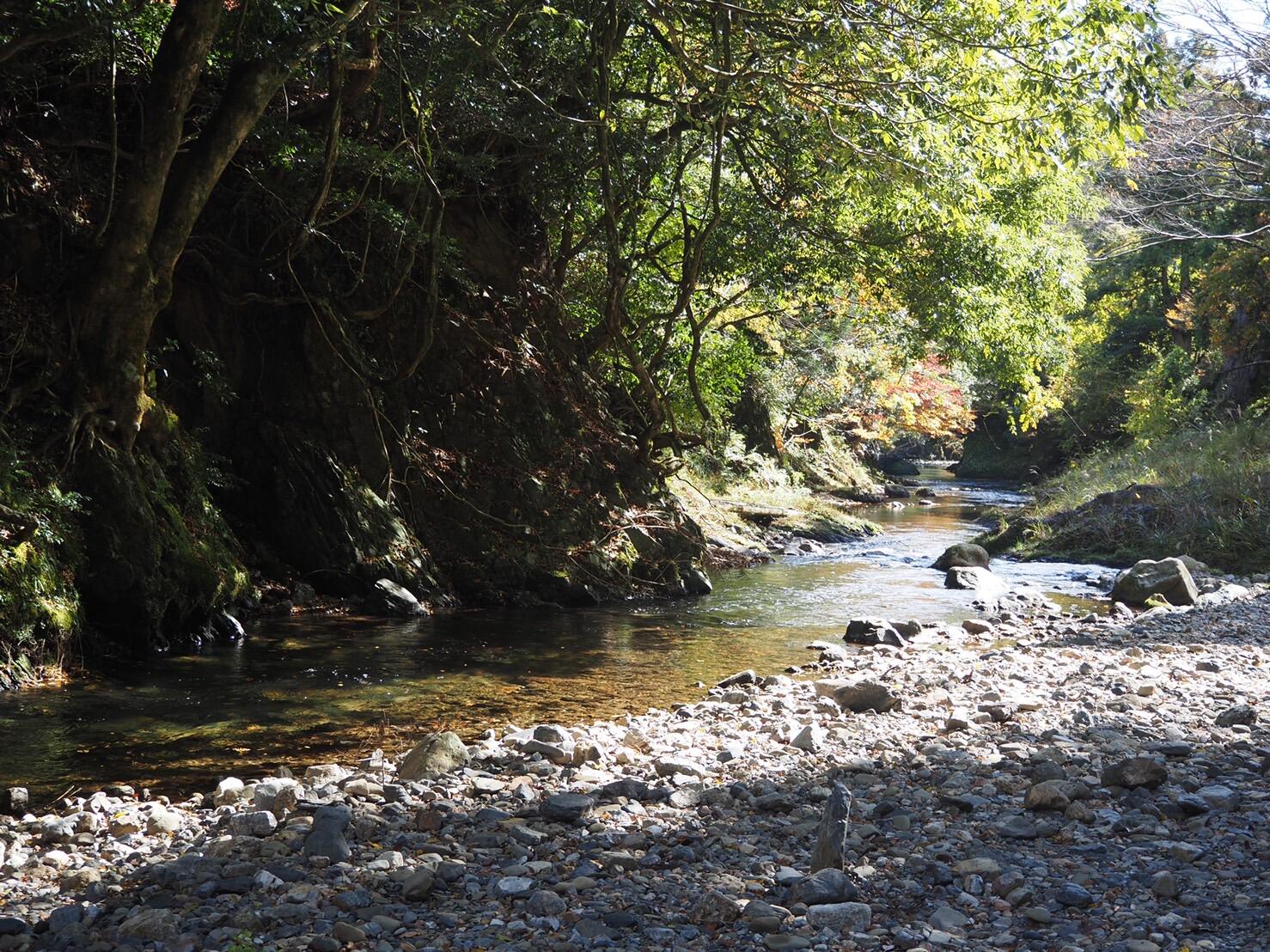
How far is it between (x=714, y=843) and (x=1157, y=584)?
1003 centimetres

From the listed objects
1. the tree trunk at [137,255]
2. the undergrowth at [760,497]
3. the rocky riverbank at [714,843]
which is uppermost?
the tree trunk at [137,255]

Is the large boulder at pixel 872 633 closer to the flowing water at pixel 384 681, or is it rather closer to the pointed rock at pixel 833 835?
the flowing water at pixel 384 681

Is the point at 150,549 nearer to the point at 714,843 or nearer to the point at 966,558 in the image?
the point at 714,843

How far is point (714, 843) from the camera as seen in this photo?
3982 mm

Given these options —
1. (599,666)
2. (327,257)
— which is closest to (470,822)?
(599,666)

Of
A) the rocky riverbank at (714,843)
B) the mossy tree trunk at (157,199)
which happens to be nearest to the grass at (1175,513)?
the rocky riverbank at (714,843)

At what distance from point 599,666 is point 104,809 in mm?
4282

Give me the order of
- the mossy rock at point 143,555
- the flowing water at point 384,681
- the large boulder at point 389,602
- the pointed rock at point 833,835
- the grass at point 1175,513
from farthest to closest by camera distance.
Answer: the grass at point 1175,513, the large boulder at point 389,602, the mossy rock at point 143,555, the flowing water at point 384,681, the pointed rock at point 833,835

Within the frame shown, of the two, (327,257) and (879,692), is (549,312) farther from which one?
(879,692)

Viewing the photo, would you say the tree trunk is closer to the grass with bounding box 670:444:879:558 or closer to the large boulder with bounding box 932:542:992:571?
the grass with bounding box 670:444:879:558

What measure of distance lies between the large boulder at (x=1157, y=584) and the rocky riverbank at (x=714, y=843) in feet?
20.5

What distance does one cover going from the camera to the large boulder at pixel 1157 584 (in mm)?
12023

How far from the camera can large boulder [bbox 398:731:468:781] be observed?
5.05m

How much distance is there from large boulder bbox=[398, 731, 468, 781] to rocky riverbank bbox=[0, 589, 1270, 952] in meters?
0.02
